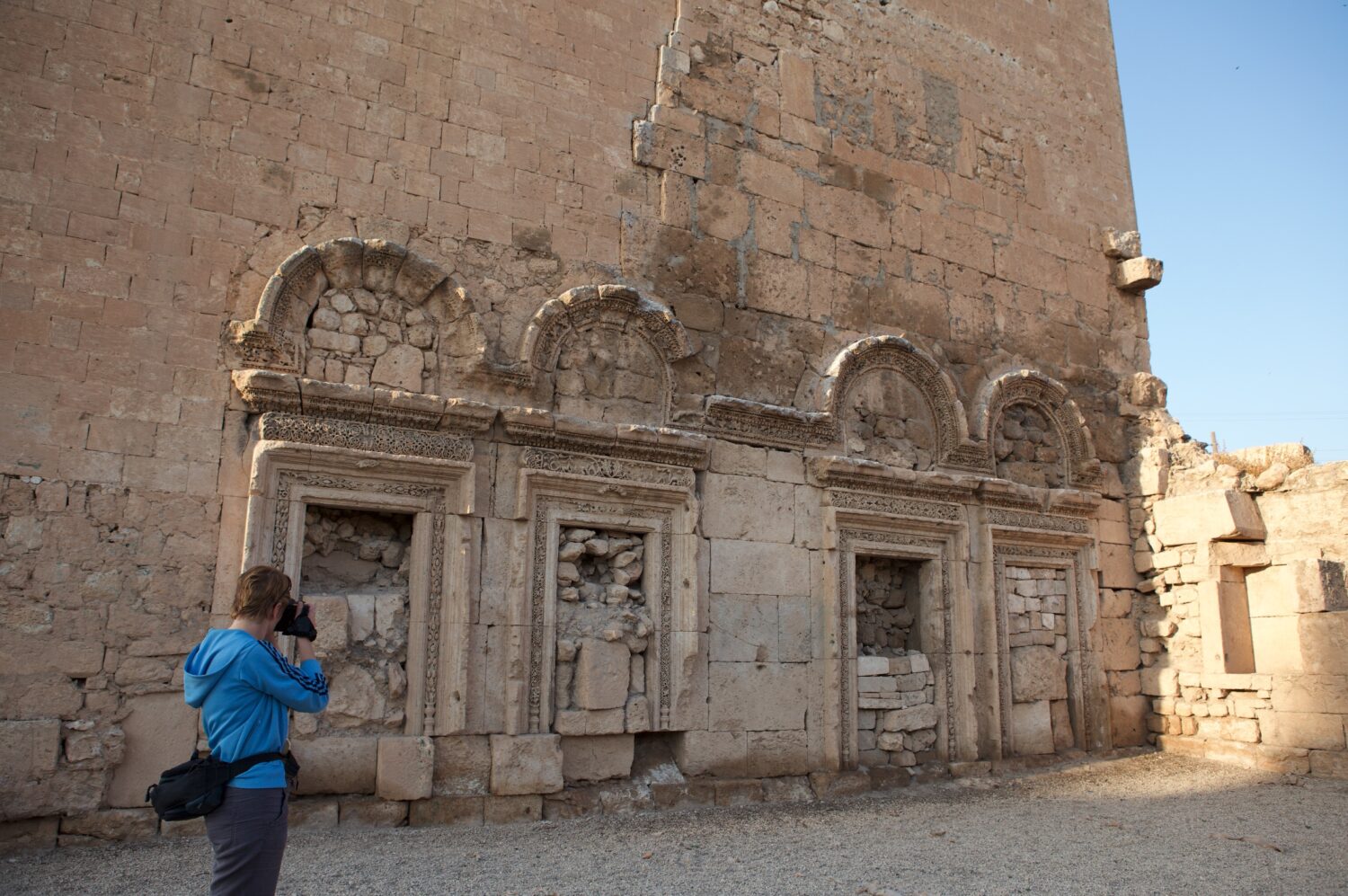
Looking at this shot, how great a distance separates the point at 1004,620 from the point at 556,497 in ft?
13.0

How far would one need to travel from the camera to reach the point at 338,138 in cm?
607

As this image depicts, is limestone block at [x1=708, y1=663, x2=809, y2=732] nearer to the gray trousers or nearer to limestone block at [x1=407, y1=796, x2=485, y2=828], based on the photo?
limestone block at [x1=407, y1=796, x2=485, y2=828]

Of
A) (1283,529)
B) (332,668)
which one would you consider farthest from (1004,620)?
(332,668)

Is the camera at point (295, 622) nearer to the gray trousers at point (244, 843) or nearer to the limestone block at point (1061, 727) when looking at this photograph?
the gray trousers at point (244, 843)

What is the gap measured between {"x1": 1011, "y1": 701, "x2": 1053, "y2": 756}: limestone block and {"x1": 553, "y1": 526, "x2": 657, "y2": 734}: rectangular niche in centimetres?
337

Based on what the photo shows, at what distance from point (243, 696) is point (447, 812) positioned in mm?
2810

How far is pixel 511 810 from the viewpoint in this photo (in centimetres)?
566

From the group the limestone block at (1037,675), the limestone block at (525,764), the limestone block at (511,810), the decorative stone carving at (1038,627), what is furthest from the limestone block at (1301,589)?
the limestone block at (511,810)

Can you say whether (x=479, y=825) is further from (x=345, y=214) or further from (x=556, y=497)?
(x=345, y=214)

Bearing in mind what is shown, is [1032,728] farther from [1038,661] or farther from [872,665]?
[872,665]

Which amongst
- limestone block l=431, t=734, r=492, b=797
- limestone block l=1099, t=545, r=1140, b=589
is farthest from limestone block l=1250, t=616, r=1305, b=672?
limestone block l=431, t=734, r=492, b=797

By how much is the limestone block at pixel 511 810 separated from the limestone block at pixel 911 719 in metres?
2.77

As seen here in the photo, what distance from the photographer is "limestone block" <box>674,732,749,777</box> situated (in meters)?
6.30

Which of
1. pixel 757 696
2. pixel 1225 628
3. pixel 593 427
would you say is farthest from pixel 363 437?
pixel 1225 628
